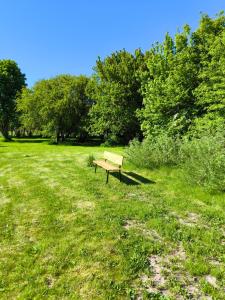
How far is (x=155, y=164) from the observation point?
36.2ft

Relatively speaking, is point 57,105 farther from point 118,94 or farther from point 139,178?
point 139,178

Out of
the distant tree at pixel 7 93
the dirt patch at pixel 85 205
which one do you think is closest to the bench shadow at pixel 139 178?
the dirt patch at pixel 85 205

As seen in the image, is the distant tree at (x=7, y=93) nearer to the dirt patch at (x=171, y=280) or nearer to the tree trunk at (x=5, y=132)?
the tree trunk at (x=5, y=132)

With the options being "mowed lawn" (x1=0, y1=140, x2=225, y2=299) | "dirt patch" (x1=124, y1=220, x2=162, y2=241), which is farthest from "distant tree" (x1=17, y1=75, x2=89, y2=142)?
"dirt patch" (x1=124, y1=220, x2=162, y2=241)

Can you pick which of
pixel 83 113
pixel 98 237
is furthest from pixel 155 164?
pixel 83 113

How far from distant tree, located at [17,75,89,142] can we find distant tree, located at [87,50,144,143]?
3.67 metres

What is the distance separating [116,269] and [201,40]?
59.3 feet

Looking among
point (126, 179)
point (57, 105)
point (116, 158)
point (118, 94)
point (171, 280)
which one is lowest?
point (171, 280)

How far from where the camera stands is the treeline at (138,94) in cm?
1527

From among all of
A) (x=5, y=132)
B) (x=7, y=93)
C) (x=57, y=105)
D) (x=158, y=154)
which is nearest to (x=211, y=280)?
(x=158, y=154)

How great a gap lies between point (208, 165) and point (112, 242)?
14.2ft

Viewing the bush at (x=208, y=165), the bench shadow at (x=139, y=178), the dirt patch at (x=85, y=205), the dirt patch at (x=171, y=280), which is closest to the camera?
the dirt patch at (x=171, y=280)

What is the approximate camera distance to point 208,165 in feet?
24.8

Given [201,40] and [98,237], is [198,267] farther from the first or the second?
[201,40]
